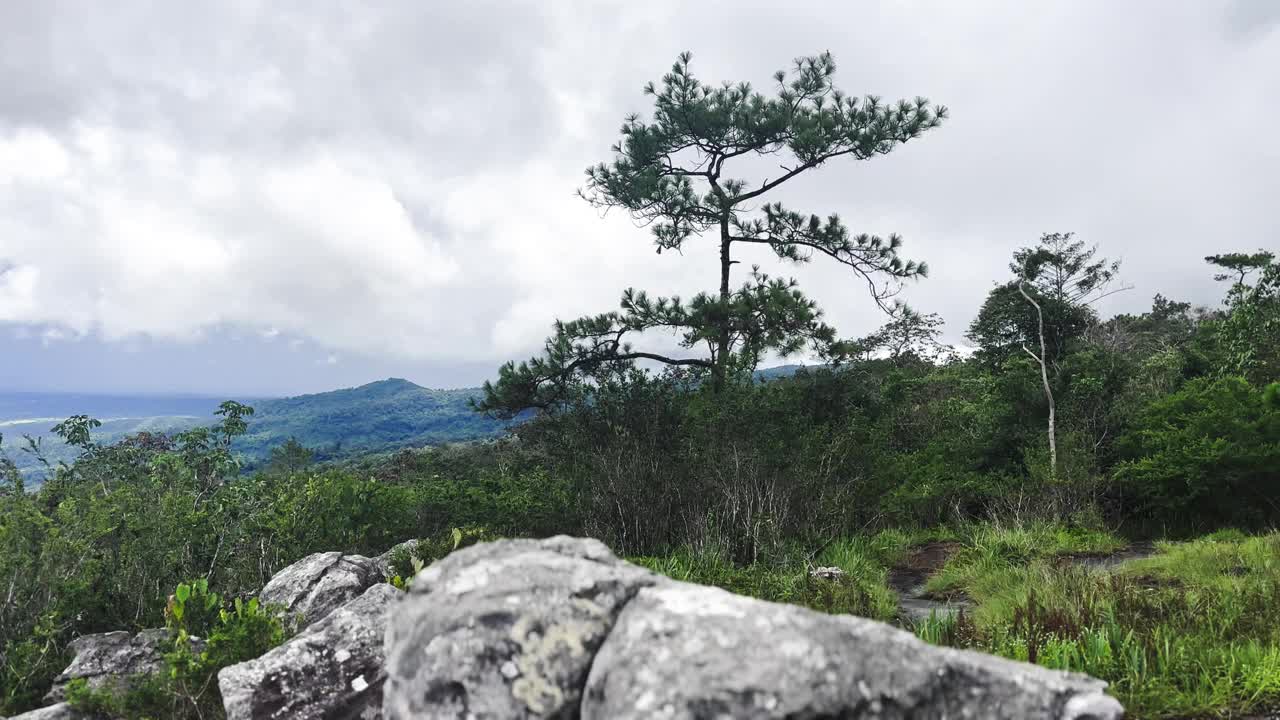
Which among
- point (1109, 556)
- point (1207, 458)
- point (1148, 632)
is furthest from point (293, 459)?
point (1207, 458)

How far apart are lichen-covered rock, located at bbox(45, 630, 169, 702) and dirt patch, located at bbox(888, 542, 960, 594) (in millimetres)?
7190

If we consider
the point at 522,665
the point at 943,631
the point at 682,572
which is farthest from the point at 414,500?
the point at 522,665

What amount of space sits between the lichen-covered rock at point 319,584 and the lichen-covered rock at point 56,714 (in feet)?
5.60

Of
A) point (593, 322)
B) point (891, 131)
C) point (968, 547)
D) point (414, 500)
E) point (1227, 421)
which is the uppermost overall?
point (891, 131)

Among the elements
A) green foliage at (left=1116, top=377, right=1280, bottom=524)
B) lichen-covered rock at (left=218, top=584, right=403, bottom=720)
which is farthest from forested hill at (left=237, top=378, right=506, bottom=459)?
lichen-covered rock at (left=218, top=584, right=403, bottom=720)

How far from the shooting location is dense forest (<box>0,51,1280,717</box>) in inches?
214

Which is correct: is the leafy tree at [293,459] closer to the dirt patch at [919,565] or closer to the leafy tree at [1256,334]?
the dirt patch at [919,565]

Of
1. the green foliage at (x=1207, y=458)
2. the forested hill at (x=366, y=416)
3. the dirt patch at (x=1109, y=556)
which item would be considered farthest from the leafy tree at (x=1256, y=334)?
the forested hill at (x=366, y=416)

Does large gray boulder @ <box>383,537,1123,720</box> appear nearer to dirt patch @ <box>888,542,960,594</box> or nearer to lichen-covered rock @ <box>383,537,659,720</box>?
lichen-covered rock @ <box>383,537,659,720</box>

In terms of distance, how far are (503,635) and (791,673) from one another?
95cm

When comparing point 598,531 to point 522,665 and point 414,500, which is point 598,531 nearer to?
point 414,500

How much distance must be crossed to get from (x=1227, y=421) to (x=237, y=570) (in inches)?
583

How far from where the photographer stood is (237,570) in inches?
301

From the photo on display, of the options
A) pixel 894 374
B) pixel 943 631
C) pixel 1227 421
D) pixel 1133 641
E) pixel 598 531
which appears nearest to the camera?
pixel 1133 641
